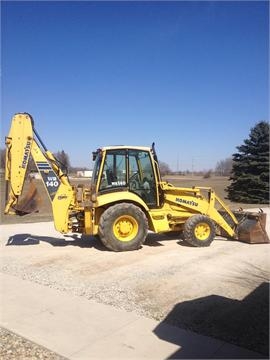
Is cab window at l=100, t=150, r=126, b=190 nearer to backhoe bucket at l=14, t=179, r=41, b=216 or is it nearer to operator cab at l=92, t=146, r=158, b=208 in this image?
operator cab at l=92, t=146, r=158, b=208

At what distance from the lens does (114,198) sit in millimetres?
9906

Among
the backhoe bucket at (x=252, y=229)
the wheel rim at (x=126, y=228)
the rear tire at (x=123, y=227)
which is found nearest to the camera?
the rear tire at (x=123, y=227)

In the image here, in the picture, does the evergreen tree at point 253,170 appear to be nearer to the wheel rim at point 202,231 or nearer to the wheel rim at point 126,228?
the wheel rim at point 202,231

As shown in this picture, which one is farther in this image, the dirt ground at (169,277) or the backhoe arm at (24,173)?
the backhoe arm at (24,173)

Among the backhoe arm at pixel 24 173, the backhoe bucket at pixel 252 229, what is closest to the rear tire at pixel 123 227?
the backhoe arm at pixel 24 173

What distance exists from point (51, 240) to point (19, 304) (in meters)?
5.52

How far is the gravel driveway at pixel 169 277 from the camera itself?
5297 millimetres

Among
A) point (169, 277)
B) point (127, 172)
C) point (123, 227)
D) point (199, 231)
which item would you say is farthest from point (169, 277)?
point (127, 172)

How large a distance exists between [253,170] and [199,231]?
71.8 feet

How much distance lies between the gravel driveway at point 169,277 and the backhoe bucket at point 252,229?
0.25 m

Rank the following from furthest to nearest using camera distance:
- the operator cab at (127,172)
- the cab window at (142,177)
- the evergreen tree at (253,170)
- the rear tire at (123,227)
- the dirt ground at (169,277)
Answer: the evergreen tree at (253,170)
the cab window at (142,177)
the operator cab at (127,172)
the rear tire at (123,227)
the dirt ground at (169,277)

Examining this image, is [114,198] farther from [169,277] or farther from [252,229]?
[252,229]

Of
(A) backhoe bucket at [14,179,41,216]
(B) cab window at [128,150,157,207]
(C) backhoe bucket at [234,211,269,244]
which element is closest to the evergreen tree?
(C) backhoe bucket at [234,211,269,244]

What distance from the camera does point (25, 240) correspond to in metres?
11.3
